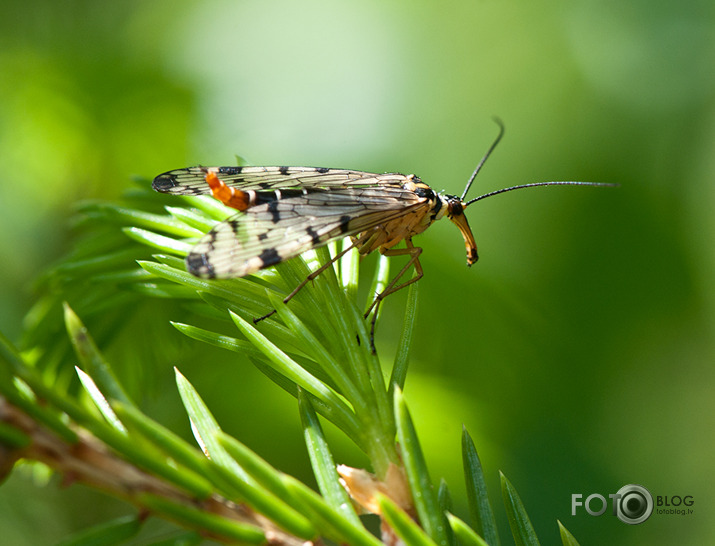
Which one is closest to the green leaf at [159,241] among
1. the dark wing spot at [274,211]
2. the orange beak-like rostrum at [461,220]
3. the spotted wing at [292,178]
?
the dark wing spot at [274,211]

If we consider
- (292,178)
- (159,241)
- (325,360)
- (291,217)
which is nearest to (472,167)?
(292,178)

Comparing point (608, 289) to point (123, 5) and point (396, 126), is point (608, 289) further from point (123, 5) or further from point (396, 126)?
point (123, 5)

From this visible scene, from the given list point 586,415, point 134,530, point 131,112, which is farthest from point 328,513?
point 131,112

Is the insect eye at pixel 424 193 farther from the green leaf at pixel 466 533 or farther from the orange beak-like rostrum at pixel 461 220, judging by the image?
the green leaf at pixel 466 533

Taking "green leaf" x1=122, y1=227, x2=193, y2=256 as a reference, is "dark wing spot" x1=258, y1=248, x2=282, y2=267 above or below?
below

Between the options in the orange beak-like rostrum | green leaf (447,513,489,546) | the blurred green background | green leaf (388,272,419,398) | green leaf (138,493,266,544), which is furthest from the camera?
the blurred green background

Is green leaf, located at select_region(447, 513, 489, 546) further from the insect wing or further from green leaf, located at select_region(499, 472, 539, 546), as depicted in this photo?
the insect wing

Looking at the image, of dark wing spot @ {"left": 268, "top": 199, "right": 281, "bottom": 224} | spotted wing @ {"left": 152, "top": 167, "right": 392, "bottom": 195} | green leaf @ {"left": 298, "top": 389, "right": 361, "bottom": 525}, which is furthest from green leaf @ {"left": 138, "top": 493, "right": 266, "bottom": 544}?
spotted wing @ {"left": 152, "top": 167, "right": 392, "bottom": 195}

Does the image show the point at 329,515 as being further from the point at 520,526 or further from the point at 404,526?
the point at 520,526
